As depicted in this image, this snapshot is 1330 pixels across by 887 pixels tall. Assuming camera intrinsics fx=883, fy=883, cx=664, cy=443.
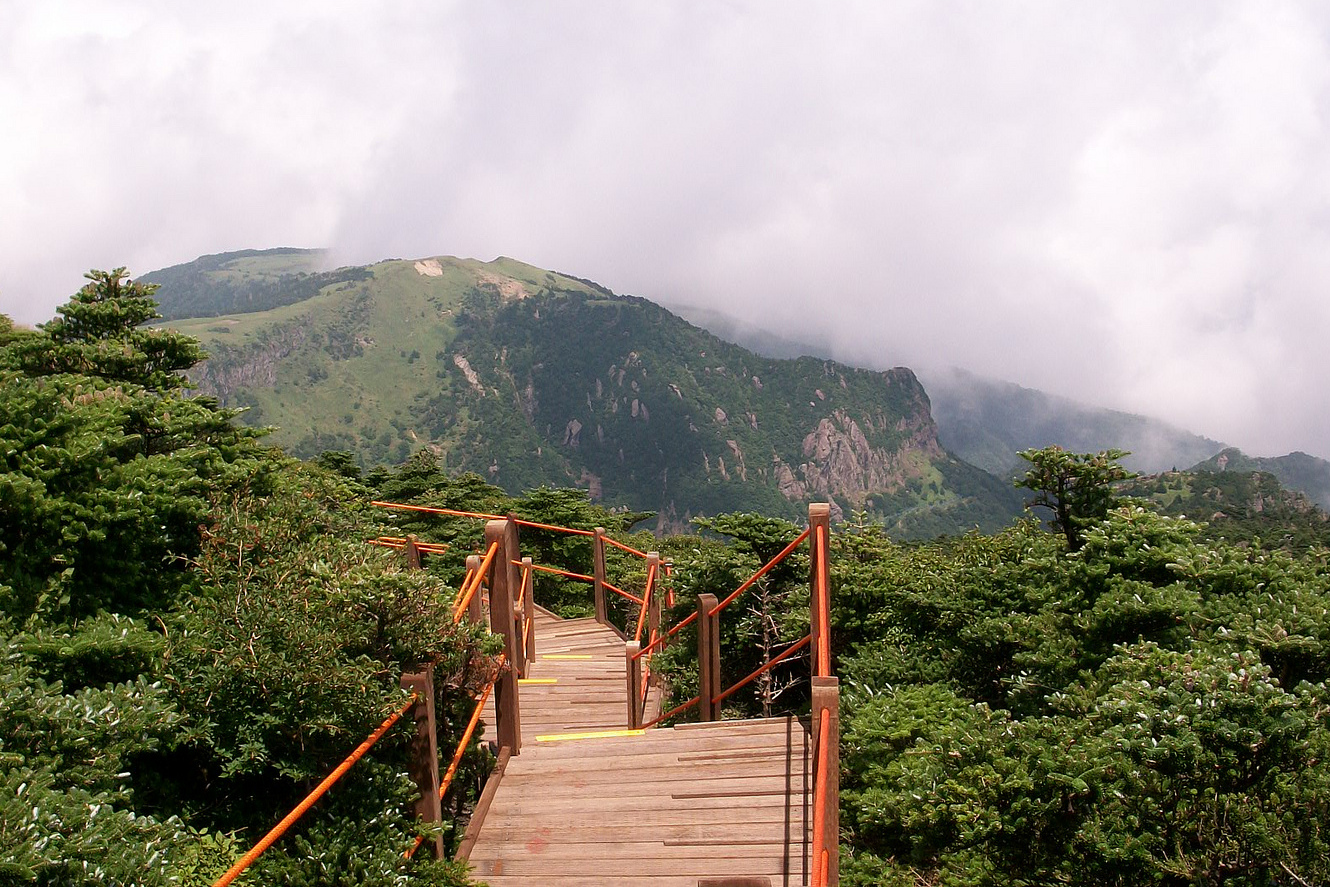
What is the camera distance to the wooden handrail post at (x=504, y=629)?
489 centimetres

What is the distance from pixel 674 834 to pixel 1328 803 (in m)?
2.65

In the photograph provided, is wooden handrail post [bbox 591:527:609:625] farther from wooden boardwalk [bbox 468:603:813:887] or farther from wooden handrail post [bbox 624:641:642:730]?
wooden boardwalk [bbox 468:603:813:887]

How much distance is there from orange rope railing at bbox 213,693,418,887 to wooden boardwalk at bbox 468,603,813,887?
0.96 metres

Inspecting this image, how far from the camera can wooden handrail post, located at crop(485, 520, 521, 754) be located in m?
4.89

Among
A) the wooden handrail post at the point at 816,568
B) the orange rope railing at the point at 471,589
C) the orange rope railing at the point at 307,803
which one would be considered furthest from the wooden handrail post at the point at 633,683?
the orange rope railing at the point at 307,803

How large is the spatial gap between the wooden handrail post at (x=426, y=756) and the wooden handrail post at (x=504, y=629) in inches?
38.0

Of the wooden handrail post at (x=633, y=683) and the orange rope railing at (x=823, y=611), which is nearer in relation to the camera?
the orange rope railing at (x=823, y=611)

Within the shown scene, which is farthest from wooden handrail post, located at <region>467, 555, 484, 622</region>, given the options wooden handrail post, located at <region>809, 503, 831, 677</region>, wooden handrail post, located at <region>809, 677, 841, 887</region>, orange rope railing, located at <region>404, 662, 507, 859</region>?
wooden handrail post, located at <region>809, 677, 841, 887</region>

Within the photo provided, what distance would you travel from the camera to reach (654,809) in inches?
168

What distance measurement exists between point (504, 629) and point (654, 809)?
4.94 feet

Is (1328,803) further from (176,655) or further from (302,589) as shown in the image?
(176,655)

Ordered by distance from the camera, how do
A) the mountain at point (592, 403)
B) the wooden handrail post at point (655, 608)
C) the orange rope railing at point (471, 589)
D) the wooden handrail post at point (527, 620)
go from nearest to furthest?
the orange rope railing at point (471, 589)
the wooden handrail post at point (527, 620)
the wooden handrail post at point (655, 608)
the mountain at point (592, 403)

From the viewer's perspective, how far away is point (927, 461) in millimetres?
189625

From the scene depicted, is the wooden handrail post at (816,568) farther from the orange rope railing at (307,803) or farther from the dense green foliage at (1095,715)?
the orange rope railing at (307,803)
